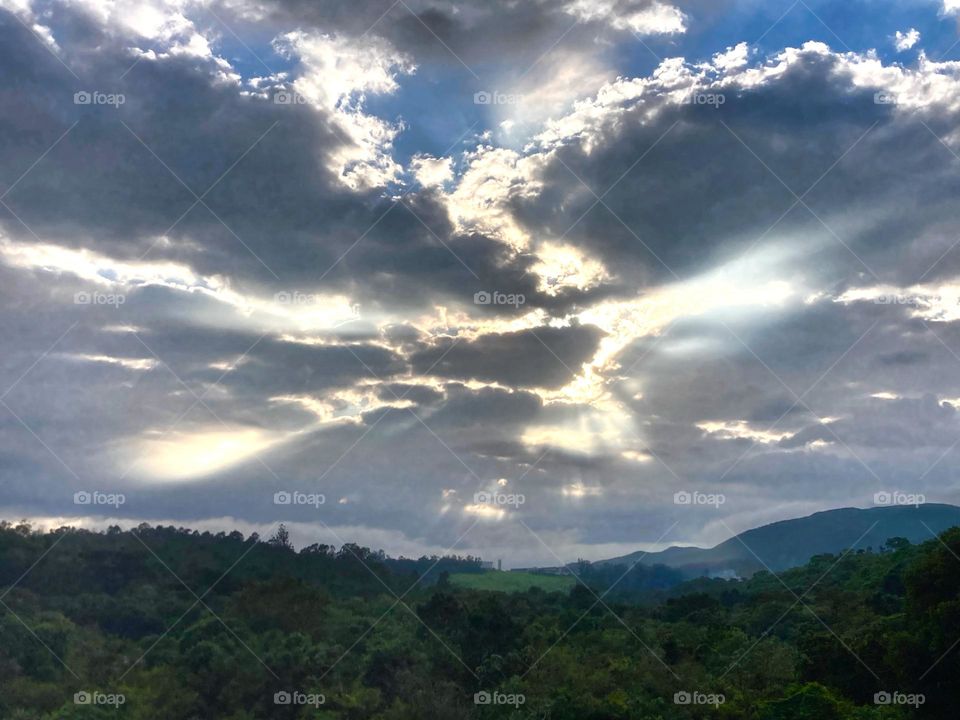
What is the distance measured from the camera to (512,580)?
13650 cm

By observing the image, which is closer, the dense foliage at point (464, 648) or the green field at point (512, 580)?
the dense foliage at point (464, 648)

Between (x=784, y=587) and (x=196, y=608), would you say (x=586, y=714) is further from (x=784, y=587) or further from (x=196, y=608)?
(x=784, y=587)

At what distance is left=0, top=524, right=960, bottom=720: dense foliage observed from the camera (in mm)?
29500

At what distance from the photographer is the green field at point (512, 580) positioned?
122188mm

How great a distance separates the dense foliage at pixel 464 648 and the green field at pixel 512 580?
4108cm

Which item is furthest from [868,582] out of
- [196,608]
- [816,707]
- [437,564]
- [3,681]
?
[437,564]

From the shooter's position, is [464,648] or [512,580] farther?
[512,580]

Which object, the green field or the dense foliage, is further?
the green field

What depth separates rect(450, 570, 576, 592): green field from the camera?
12219cm

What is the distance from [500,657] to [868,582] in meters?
33.6

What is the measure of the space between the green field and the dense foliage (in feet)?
135

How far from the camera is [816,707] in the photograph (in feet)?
82.4

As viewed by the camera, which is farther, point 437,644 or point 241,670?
point 437,644

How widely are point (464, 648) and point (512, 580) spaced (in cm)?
8959
